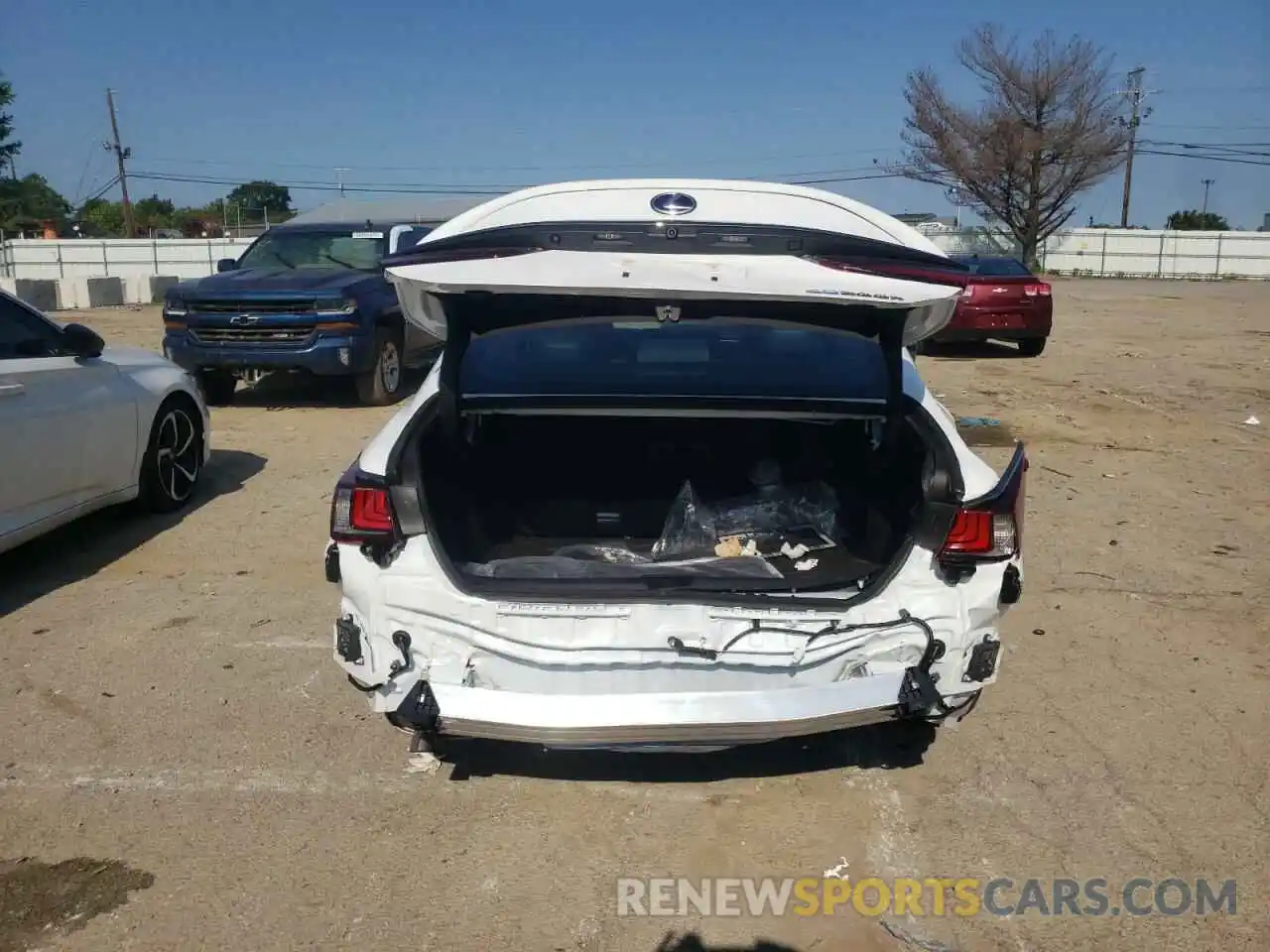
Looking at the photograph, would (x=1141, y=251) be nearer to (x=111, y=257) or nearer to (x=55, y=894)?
(x=111, y=257)

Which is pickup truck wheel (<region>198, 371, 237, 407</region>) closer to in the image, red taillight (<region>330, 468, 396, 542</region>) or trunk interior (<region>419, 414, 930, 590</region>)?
trunk interior (<region>419, 414, 930, 590</region>)

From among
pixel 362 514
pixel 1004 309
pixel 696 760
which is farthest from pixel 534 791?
pixel 1004 309

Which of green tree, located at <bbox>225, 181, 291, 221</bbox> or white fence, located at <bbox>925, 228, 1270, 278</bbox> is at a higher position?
green tree, located at <bbox>225, 181, 291, 221</bbox>

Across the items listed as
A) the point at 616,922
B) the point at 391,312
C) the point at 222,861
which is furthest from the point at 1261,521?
the point at 391,312

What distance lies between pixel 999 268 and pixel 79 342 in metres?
13.1

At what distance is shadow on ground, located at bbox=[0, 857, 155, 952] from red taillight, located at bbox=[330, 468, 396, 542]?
1.13 m

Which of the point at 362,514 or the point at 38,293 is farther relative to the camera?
the point at 38,293

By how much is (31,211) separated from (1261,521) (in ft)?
247

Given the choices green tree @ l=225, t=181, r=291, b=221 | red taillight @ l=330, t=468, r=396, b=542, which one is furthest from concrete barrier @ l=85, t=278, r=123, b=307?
green tree @ l=225, t=181, r=291, b=221

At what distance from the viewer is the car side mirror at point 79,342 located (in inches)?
231

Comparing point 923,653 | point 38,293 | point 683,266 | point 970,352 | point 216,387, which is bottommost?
point 970,352

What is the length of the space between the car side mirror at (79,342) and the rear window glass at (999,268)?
12.2 meters

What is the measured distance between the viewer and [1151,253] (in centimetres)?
5044

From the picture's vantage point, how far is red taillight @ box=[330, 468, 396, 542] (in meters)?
3.15
